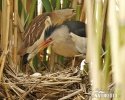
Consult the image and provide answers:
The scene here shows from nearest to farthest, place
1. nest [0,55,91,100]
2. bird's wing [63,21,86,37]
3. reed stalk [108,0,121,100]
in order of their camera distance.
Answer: reed stalk [108,0,121,100]
nest [0,55,91,100]
bird's wing [63,21,86,37]

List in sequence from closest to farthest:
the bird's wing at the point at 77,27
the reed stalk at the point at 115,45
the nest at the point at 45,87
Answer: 1. the reed stalk at the point at 115,45
2. the nest at the point at 45,87
3. the bird's wing at the point at 77,27

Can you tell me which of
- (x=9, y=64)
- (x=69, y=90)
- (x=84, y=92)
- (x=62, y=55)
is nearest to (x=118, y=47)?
(x=84, y=92)

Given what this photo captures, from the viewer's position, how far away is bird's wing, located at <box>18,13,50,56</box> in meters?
1.62

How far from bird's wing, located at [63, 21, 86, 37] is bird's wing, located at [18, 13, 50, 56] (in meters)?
0.12

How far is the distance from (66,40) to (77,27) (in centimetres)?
13

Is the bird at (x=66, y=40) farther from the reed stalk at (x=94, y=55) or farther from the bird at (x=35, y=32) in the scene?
the reed stalk at (x=94, y=55)

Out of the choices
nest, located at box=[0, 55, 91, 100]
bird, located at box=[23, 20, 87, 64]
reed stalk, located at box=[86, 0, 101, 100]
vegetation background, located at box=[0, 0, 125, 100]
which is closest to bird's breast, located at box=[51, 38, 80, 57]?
bird, located at box=[23, 20, 87, 64]

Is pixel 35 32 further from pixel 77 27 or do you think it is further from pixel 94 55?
pixel 94 55

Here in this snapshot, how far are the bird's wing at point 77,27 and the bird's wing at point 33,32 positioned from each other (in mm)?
120

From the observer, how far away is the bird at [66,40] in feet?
5.29

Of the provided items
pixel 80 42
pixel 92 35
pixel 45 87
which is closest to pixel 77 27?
pixel 80 42

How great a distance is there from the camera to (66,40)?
169cm

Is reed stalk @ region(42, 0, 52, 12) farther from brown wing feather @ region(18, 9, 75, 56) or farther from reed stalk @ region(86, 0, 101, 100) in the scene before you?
reed stalk @ region(86, 0, 101, 100)

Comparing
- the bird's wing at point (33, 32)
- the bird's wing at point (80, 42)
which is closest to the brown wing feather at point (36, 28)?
the bird's wing at point (33, 32)
